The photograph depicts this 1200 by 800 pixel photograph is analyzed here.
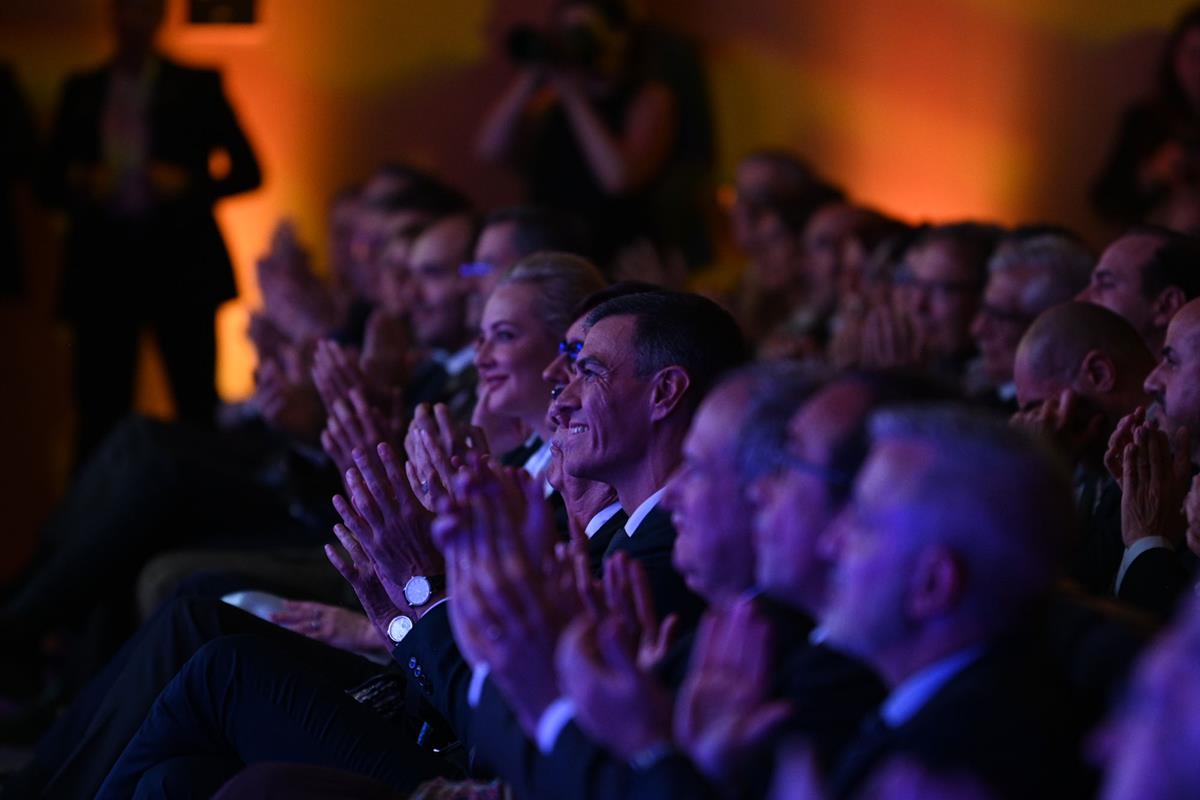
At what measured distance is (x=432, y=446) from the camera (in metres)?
2.33

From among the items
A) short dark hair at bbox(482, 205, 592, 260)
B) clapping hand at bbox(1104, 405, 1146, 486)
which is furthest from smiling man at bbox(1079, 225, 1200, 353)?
short dark hair at bbox(482, 205, 592, 260)

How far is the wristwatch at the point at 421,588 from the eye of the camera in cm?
214

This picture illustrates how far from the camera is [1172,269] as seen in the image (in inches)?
116

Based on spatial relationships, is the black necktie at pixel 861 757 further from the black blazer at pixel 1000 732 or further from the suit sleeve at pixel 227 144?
the suit sleeve at pixel 227 144

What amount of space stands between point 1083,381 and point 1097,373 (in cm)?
2

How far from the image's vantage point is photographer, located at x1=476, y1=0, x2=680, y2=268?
5.28 metres

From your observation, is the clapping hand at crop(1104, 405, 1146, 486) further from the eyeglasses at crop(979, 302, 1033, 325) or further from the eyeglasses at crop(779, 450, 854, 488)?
the eyeglasses at crop(979, 302, 1033, 325)

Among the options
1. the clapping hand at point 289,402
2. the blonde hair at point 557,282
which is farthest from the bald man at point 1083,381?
the clapping hand at point 289,402

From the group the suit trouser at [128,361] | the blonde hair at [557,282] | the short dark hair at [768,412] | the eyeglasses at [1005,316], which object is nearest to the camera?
the short dark hair at [768,412]

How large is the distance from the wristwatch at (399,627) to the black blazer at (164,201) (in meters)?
3.22

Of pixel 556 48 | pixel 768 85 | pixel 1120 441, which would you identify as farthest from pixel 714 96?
pixel 1120 441

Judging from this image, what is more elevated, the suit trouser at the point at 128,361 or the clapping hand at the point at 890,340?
the clapping hand at the point at 890,340

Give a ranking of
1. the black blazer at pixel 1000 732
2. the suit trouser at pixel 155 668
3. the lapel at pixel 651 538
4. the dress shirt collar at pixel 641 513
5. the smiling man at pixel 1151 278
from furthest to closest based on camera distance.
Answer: the smiling man at pixel 1151 278
the suit trouser at pixel 155 668
the dress shirt collar at pixel 641 513
the lapel at pixel 651 538
the black blazer at pixel 1000 732

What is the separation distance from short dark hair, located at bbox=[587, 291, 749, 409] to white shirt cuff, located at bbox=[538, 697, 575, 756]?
87 centimetres
